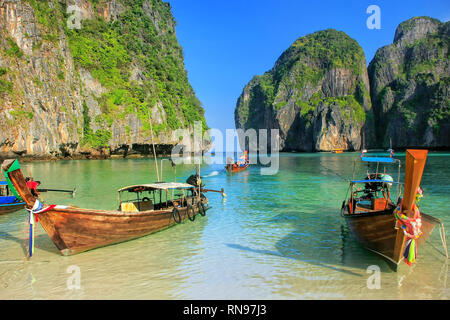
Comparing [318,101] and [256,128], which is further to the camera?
[256,128]

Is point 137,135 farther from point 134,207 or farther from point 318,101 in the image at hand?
point 318,101

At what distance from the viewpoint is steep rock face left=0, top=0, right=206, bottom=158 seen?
36.8 m

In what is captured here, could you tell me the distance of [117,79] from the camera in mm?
56594

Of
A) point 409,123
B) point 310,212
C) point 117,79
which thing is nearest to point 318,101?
point 409,123

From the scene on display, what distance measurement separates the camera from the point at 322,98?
12650 centimetres

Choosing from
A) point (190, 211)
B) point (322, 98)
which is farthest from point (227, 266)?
point (322, 98)

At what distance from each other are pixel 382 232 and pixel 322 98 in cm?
12955

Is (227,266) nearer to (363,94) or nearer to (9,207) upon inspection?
(9,207)

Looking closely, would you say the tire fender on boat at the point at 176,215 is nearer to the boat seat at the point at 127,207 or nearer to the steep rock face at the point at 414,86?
the boat seat at the point at 127,207

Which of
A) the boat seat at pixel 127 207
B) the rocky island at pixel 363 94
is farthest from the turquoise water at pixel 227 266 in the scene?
the rocky island at pixel 363 94

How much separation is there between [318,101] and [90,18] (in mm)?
95255

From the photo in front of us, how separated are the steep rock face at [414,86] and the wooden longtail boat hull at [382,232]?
277ft

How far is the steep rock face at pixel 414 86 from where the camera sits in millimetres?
83625

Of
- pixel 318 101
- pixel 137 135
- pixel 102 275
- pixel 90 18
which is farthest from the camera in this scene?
pixel 318 101
